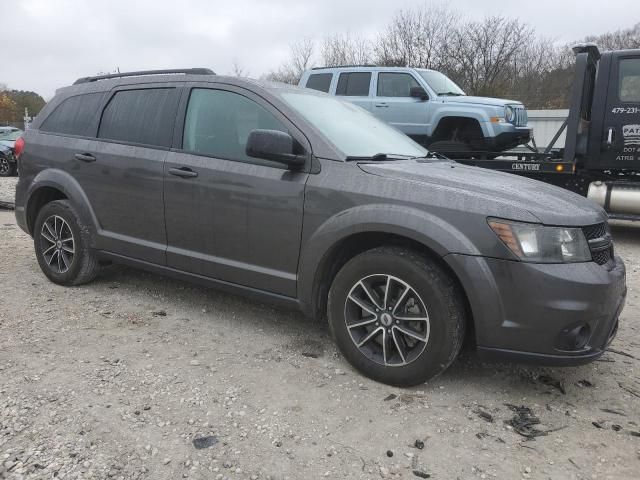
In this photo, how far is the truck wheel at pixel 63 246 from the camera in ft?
14.8

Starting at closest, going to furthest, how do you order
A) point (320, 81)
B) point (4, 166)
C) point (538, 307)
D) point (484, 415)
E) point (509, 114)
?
1. point (538, 307)
2. point (484, 415)
3. point (509, 114)
4. point (320, 81)
5. point (4, 166)

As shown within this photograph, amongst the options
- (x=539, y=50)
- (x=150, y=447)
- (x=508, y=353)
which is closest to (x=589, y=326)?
(x=508, y=353)

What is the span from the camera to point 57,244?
15.3 feet

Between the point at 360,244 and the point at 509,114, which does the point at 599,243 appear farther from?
the point at 509,114

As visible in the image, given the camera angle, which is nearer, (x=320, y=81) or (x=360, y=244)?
(x=360, y=244)

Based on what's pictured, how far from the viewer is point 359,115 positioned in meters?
4.20

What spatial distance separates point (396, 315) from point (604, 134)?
232 inches

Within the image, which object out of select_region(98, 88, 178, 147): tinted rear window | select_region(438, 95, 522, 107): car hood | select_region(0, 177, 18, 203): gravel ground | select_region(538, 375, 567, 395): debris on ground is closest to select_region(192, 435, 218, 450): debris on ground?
select_region(538, 375, 567, 395): debris on ground

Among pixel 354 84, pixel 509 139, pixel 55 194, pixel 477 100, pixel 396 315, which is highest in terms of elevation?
pixel 354 84

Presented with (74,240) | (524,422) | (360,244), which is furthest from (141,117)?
(524,422)

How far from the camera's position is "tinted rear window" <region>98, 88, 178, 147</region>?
158 inches

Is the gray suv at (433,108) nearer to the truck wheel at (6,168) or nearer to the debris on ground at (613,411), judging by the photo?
the debris on ground at (613,411)

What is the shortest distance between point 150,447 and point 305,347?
1.37 m

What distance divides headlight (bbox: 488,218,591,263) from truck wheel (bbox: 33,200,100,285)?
3.33m
